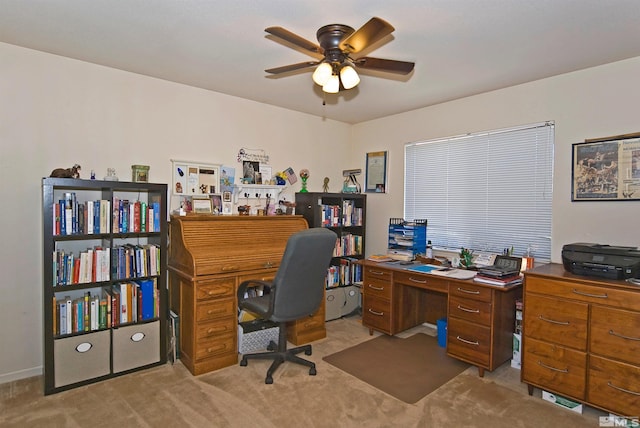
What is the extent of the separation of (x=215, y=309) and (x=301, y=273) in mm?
819

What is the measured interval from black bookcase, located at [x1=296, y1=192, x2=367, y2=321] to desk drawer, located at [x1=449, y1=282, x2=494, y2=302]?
1316 mm

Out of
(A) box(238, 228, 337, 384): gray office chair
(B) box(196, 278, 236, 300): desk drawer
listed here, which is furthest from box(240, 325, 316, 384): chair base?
(B) box(196, 278, 236, 300): desk drawer

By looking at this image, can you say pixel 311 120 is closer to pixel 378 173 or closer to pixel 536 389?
pixel 378 173

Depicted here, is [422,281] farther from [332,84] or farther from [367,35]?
[367,35]

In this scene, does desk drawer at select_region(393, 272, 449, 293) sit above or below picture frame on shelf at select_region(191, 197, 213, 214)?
below

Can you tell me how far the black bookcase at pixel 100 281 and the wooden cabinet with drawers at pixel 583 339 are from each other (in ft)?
9.35

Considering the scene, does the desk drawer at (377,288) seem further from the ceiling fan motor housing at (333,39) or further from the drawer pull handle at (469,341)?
the ceiling fan motor housing at (333,39)

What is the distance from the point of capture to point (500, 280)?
107 inches

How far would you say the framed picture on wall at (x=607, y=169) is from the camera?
103 inches

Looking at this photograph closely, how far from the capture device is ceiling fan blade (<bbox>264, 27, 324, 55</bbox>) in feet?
6.00

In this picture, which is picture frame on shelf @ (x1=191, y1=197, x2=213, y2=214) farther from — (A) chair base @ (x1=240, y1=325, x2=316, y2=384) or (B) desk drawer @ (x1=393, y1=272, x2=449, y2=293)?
(B) desk drawer @ (x1=393, y1=272, x2=449, y2=293)

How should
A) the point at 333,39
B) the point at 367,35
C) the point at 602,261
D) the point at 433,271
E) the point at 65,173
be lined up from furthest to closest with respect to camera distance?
the point at 433,271, the point at 65,173, the point at 602,261, the point at 333,39, the point at 367,35

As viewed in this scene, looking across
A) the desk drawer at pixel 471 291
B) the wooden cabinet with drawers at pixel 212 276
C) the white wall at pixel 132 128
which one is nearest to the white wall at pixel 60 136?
the white wall at pixel 132 128
